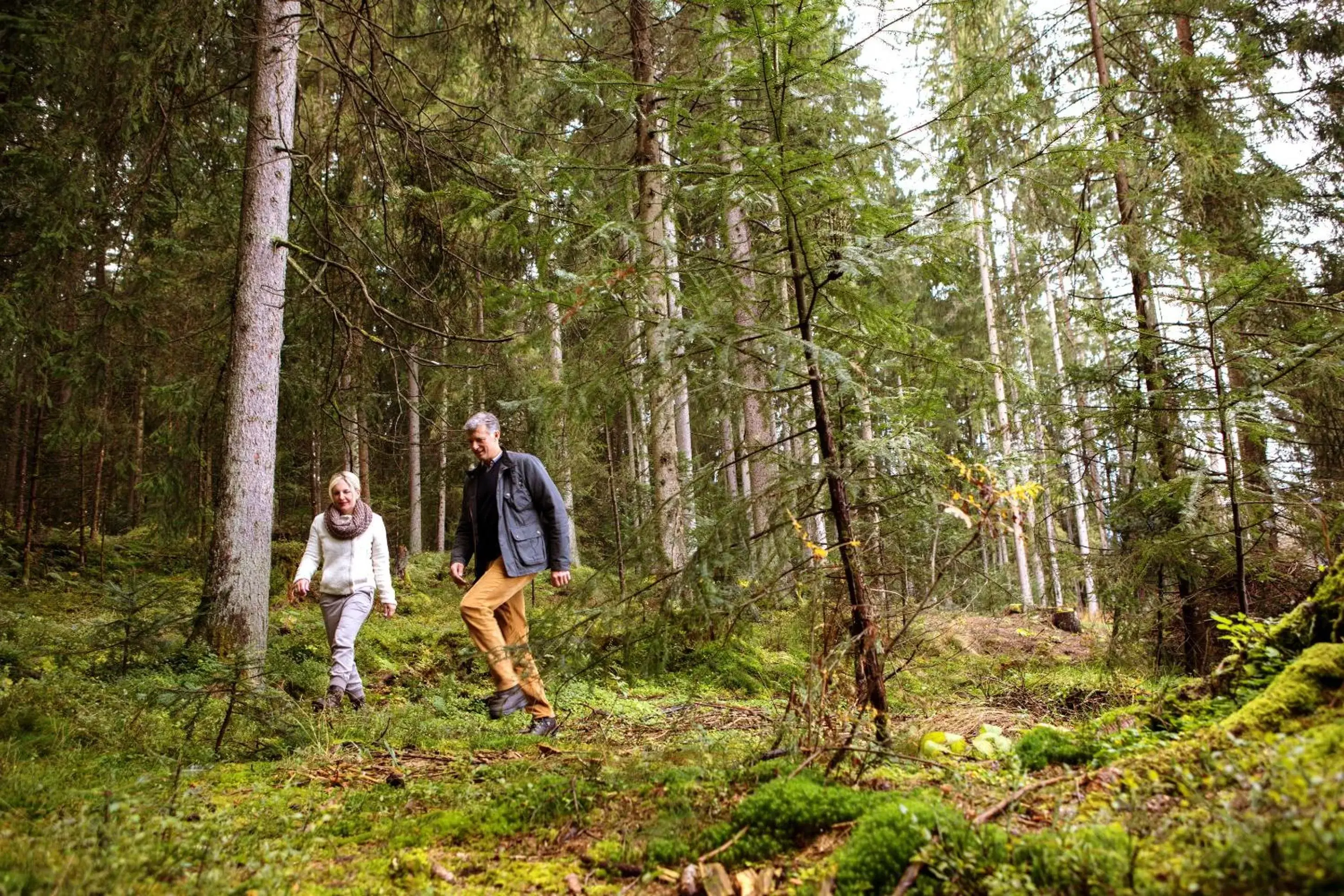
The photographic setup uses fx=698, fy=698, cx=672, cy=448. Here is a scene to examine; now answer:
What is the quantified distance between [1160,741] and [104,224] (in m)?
10.1

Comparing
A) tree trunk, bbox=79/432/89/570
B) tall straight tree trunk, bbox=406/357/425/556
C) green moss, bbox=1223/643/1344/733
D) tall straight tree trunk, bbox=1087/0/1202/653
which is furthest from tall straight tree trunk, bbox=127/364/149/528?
green moss, bbox=1223/643/1344/733

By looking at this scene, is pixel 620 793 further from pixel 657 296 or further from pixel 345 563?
pixel 345 563

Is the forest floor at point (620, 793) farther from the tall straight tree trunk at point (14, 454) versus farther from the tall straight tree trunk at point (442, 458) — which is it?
the tall straight tree trunk at point (14, 454)

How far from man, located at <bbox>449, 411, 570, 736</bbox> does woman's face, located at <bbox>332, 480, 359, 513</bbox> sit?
3.85ft

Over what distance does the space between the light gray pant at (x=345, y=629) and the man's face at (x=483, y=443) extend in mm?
1684

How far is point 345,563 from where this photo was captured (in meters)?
6.07

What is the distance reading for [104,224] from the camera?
24.9 feet

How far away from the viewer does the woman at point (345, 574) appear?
588cm

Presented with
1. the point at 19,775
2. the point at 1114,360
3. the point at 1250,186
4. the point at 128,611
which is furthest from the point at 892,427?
the point at 1250,186

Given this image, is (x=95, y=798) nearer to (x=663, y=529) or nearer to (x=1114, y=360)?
(x=663, y=529)

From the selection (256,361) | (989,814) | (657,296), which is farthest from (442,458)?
(989,814)

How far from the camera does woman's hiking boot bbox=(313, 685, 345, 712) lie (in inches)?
224

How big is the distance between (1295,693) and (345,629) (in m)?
6.06

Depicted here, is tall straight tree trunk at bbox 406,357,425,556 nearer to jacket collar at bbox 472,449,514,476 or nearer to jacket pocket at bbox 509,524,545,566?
jacket collar at bbox 472,449,514,476
